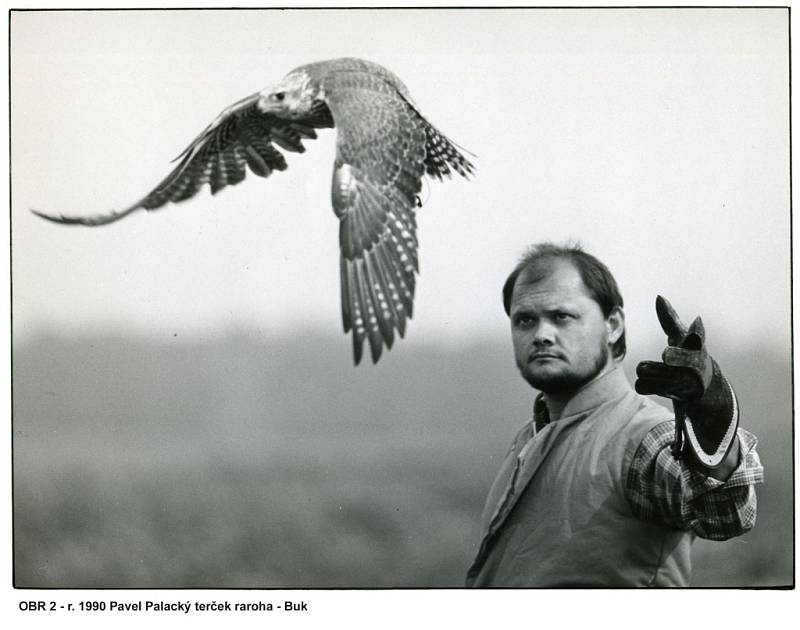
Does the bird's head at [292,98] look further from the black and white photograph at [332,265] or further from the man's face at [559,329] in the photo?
the man's face at [559,329]

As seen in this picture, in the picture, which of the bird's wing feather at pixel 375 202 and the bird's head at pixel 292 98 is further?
A: the bird's head at pixel 292 98

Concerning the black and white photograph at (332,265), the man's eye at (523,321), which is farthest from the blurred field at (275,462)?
the man's eye at (523,321)

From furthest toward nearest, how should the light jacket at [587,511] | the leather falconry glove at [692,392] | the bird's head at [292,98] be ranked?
the bird's head at [292,98], the light jacket at [587,511], the leather falconry glove at [692,392]

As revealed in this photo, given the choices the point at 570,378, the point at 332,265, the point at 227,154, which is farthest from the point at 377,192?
the point at 570,378

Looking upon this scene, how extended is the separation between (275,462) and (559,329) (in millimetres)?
937

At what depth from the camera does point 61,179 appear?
2.80 m

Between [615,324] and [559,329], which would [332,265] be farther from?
[615,324]

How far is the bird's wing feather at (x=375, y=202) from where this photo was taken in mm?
2607

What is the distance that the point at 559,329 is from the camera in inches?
104

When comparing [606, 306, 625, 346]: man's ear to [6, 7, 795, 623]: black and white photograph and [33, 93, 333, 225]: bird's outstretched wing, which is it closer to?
[6, 7, 795, 623]: black and white photograph

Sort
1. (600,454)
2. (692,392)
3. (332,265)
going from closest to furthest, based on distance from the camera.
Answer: (692,392) → (600,454) → (332,265)

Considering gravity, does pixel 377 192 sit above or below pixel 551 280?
above

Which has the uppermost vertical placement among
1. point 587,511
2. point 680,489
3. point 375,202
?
point 375,202

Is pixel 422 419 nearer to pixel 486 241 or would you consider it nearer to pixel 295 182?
pixel 486 241
